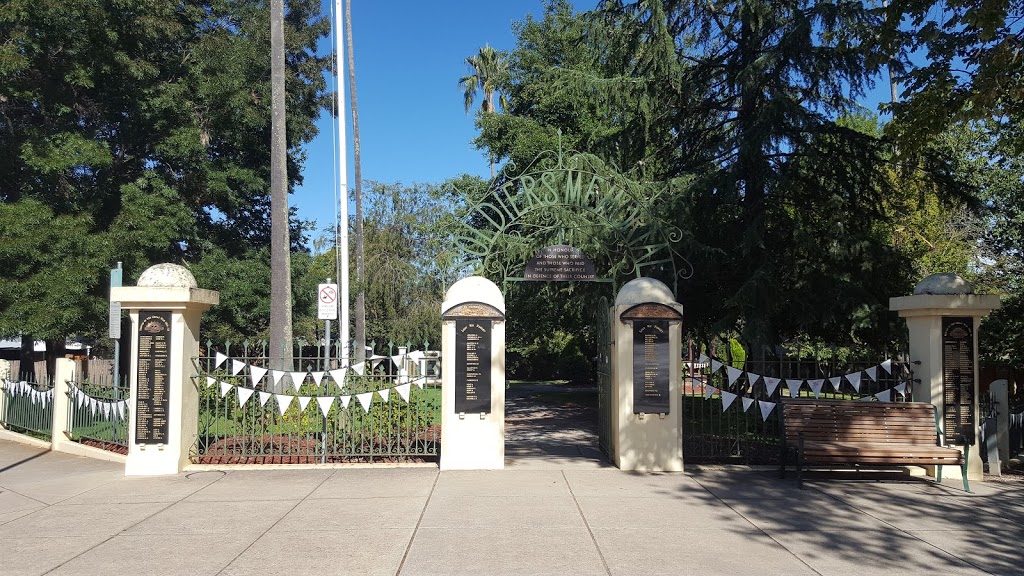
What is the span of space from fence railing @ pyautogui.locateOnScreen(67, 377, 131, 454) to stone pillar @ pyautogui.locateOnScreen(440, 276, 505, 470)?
4.95 m

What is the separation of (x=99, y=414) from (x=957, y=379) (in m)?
13.0

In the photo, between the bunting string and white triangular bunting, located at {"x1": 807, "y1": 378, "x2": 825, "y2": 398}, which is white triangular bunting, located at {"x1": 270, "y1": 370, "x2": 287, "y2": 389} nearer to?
the bunting string

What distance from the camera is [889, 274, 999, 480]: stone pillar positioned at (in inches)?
386

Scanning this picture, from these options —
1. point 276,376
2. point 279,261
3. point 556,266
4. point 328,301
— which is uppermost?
point 279,261

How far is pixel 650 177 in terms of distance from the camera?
16250 millimetres

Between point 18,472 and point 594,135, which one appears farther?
point 594,135

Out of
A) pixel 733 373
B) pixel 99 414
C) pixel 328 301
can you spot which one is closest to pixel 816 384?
pixel 733 373

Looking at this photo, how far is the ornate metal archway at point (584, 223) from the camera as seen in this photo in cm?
1237

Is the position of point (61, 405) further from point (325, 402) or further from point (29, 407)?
point (325, 402)

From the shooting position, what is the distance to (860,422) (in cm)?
927

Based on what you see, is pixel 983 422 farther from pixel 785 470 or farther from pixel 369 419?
pixel 369 419

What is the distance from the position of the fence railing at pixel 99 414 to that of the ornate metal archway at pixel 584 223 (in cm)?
583

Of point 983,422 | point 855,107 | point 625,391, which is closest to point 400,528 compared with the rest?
point 625,391

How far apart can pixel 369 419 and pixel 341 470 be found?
1.25 meters
